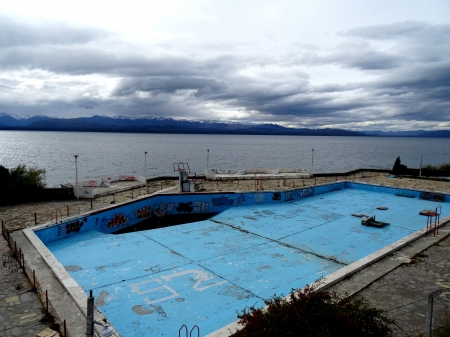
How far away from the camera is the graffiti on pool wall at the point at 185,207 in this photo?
2381cm

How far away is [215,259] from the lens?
14.4 meters

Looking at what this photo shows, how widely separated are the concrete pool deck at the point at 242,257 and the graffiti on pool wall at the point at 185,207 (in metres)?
2.86

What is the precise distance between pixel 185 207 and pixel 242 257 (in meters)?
9.94

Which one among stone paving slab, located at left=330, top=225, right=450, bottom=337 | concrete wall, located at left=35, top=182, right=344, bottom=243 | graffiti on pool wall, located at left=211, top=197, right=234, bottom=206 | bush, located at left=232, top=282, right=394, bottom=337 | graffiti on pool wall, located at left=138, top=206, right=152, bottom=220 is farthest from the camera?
graffiti on pool wall, located at left=211, top=197, right=234, bottom=206

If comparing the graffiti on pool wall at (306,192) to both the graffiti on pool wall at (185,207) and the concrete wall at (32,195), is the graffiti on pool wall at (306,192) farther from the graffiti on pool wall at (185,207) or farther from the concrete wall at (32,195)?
the concrete wall at (32,195)

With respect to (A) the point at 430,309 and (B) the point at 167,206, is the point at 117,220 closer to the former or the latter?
(B) the point at 167,206

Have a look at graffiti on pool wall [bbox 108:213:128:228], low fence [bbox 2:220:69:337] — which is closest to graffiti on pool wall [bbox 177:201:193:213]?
graffiti on pool wall [bbox 108:213:128:228]

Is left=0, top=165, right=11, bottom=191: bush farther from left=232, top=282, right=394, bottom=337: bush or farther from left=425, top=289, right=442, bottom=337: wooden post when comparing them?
left=425, top=289, right=442, bottom=337: wooden post

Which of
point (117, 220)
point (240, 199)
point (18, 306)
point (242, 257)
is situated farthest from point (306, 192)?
point (18, 306)

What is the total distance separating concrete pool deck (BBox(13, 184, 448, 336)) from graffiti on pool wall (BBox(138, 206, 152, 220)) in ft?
13.2

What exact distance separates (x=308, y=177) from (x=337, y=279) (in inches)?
1020

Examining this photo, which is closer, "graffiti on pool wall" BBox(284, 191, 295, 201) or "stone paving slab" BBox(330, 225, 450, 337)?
"stone paving slab" BBox(330, 225, 450, 337)

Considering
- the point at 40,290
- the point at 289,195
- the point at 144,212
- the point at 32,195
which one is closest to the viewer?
the point at 40,290

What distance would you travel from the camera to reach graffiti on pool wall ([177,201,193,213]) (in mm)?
23812
